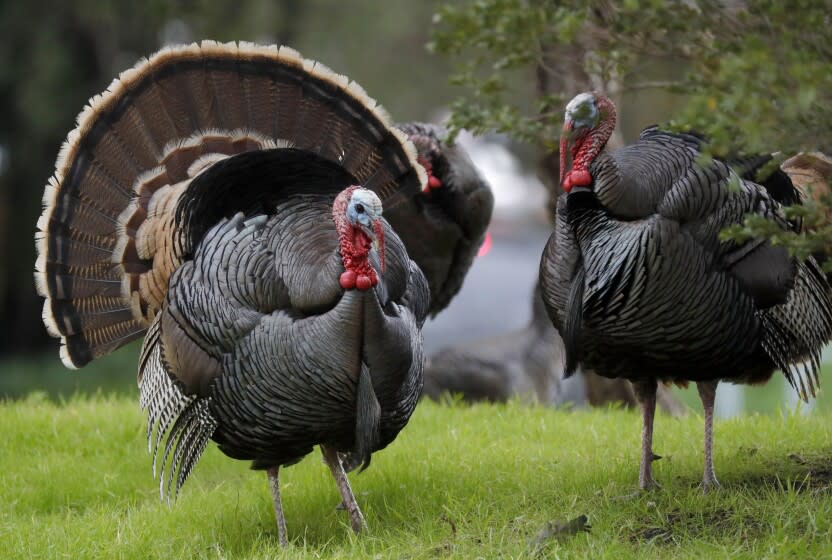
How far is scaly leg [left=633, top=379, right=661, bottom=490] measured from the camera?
5062mm

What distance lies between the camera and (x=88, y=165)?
5.45 m

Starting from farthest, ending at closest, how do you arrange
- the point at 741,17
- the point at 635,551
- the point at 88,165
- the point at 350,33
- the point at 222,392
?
the point at 350,33
the point at 88,165
the point at 222,392
the point at 635,551
the point at 741,17

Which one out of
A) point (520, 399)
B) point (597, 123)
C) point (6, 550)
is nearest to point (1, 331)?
point (520, 399)

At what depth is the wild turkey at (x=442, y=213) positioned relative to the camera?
6934mm

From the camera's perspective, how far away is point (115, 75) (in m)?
13.6

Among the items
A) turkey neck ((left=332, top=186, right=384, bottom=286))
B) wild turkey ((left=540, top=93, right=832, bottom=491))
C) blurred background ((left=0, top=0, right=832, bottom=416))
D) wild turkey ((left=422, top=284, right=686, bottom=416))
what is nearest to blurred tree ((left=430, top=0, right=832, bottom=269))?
wild turkey ((left=540, top=93, right=832, bottom=491))

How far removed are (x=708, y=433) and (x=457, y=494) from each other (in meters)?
1.17

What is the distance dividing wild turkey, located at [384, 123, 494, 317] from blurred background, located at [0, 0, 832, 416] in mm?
3531

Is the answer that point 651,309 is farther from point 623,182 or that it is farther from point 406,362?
point 406,362

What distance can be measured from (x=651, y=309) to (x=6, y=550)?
290 centimetres

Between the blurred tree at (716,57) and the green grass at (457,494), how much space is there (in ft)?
4.42

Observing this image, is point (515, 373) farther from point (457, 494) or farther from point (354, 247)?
point (354, 247)

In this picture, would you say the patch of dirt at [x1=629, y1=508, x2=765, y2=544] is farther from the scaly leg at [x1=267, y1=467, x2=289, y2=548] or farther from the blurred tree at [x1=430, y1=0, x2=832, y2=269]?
the scaly leg at [x1=267, y1=467, x2=289, y2=548]

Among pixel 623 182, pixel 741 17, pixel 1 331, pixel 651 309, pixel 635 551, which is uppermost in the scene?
pixel 741 17
